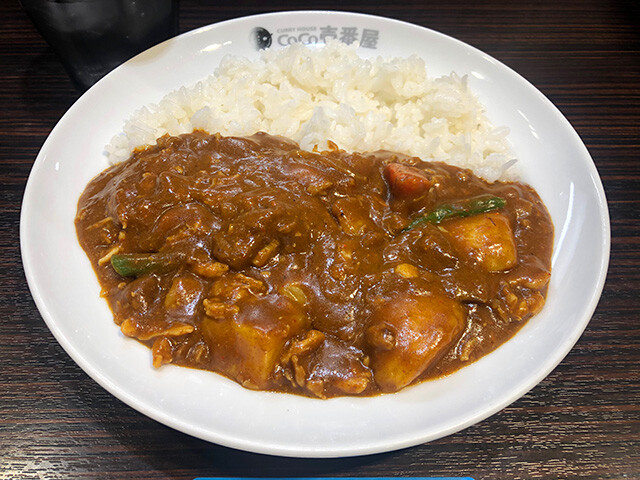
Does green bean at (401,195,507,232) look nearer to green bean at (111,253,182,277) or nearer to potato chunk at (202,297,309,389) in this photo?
potato chunk at (202,297,309,389)

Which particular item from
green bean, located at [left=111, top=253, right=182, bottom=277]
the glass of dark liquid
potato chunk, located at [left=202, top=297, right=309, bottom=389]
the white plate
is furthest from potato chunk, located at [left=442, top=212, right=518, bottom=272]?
the glass of dark liquid

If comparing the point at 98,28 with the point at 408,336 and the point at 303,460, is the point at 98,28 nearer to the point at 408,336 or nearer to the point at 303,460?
the point at 408,336

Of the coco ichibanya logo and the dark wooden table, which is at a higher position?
the coco ichibanya logo

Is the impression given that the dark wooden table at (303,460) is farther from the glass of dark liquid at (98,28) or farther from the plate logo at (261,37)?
the plate logo at (261,37)

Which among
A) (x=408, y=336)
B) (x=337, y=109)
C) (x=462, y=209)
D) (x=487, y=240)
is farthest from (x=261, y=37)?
(x=408, y=336)

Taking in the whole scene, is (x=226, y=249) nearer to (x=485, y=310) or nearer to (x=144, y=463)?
(x=144, y=463)

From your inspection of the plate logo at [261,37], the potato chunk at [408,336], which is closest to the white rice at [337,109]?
the plate logo at [261,37]

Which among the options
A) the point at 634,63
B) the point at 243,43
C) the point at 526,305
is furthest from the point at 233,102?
the point at 634,63
